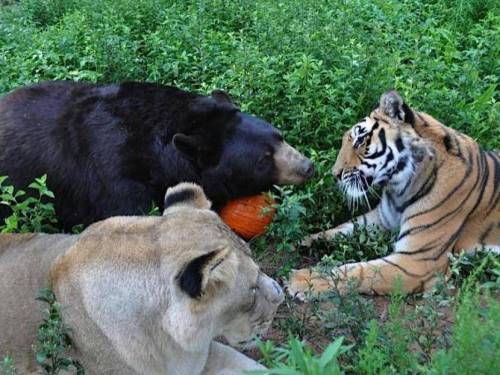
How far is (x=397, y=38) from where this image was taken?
8.57 meters

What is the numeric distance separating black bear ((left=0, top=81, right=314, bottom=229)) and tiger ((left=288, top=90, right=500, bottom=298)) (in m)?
0.67

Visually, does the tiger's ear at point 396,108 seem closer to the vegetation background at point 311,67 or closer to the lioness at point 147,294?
the vegetation background at point 311,67

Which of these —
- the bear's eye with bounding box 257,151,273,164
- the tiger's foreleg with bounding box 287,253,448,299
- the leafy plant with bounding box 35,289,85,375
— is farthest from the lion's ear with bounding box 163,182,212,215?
the bear's eye with bounding box 257,151,273,164

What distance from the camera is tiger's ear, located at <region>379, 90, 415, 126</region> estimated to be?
5.92 meters

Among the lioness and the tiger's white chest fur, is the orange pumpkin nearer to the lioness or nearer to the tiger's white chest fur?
the tiger's white chest fur

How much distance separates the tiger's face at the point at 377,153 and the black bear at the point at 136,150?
340 mm

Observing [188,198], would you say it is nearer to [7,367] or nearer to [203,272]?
[203,272]

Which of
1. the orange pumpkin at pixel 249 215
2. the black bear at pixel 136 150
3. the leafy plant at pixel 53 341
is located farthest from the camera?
the orange pumpkin at pixel 249 215

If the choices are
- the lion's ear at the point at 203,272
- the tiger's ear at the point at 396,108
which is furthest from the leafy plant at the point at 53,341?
the tiger's ear at the point at 396,108

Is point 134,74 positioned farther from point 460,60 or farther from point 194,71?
point 460,60

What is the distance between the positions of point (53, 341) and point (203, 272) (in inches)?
33.0

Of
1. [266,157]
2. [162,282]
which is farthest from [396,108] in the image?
[162,282]

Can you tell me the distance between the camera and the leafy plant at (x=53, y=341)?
3.93 m

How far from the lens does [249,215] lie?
6246 millimetres
